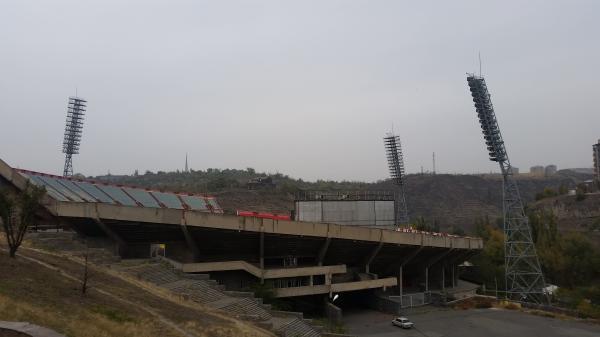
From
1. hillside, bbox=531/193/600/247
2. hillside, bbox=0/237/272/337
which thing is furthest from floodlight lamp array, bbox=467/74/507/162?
hillside, bbox=531/193/600/247

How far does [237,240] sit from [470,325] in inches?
693

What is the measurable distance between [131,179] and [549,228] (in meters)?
108

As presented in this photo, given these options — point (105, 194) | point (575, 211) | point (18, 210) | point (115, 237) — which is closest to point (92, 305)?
point (18, 210)

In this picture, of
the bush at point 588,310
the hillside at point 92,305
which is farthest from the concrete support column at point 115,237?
the bush at point 588,310

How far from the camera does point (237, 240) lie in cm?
3281

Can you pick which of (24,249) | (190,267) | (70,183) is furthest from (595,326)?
(70,183)

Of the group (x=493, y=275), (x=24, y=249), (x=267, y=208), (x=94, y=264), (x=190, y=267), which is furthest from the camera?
(x=267, y=208)

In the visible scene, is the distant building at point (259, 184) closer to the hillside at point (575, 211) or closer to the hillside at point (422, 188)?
the hillside at point (422, 188)

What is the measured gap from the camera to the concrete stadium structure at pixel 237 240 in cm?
2867

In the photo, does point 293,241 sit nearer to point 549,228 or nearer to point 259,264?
point 259,264

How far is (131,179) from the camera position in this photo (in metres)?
132

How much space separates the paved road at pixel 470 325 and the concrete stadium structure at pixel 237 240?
3.26 m

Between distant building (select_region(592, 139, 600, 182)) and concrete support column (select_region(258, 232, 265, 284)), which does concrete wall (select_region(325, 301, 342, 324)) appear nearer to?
concrete support column (select_region(258, 232, 265, 284))

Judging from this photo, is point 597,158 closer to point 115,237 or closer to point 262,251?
point 262,251
